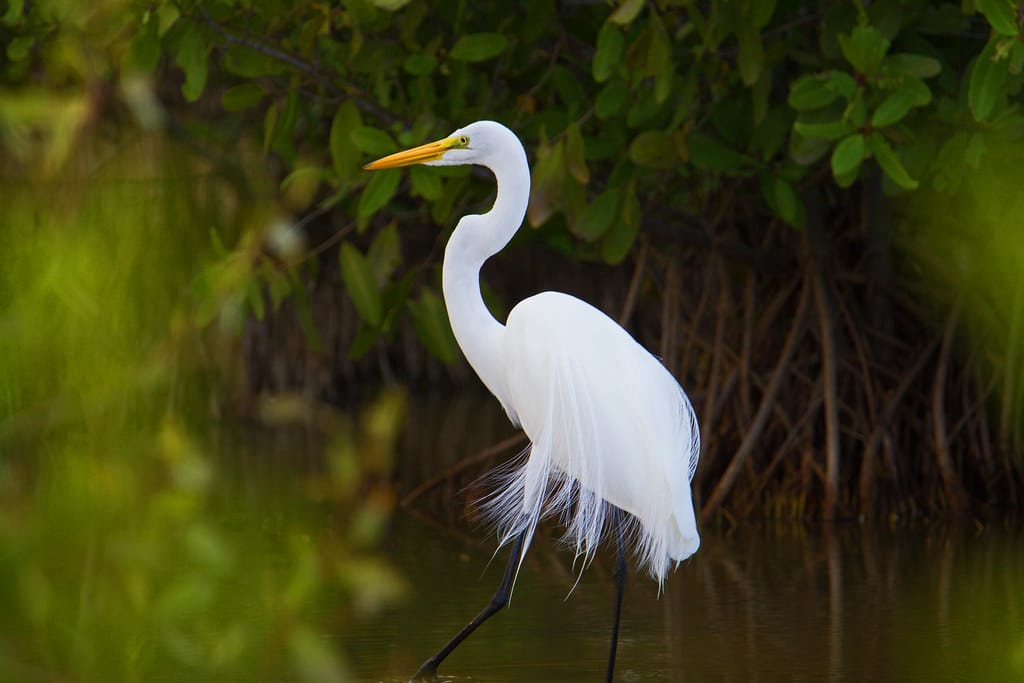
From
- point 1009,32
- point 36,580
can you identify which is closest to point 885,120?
point 1009,32

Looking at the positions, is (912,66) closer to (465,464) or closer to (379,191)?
(379,191)

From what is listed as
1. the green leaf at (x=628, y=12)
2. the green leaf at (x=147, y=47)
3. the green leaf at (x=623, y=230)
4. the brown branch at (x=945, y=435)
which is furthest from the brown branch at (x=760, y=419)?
the green leaf at (x=147, y=47)

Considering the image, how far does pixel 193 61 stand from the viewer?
459 cm

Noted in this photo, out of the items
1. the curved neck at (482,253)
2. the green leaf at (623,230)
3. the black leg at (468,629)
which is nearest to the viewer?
the black leg at (468,629)

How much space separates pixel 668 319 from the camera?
6023 millimetres

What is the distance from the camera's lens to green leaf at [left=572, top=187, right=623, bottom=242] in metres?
4.87

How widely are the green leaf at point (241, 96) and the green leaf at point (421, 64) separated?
0.58 metres

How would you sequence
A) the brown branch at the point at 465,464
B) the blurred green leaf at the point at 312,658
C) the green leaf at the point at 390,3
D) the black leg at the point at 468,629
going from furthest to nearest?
the brown branch at the point at 465,464 < the green leaf at the point at 390,3 < the black leg at the point at 468,629 < the blurred green leaf at the point at 312,658

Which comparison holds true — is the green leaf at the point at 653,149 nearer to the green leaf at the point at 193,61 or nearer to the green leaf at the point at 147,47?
the green leaf at the point at 193,61

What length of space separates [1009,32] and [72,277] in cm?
312

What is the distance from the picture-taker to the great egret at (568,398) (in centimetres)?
348

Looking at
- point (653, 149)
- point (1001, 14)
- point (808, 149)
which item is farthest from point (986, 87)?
point (653, 149)

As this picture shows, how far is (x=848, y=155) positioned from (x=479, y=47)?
1.22 metres

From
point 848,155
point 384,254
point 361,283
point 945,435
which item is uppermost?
point 848,155
